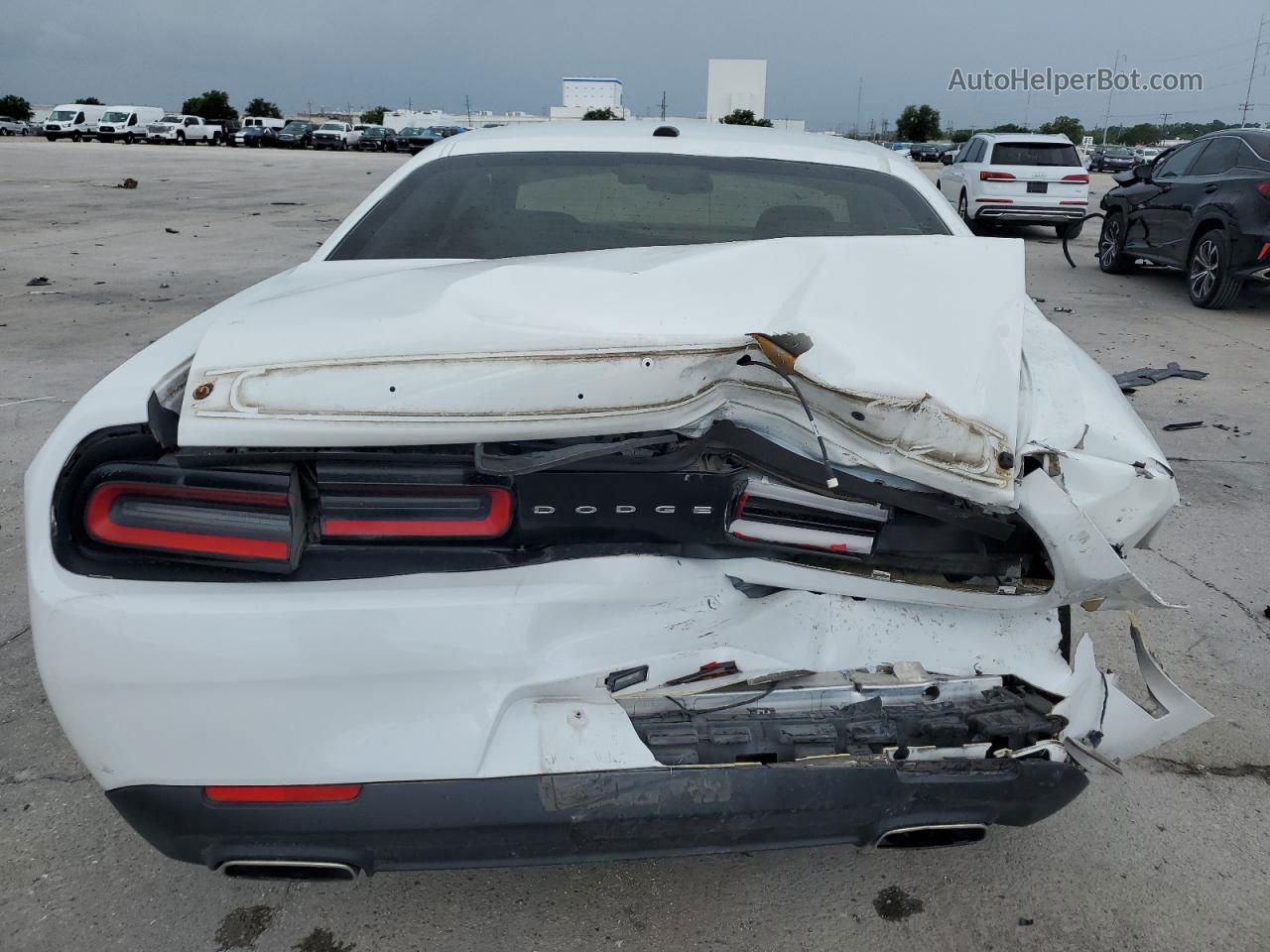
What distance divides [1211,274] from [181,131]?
48.9m

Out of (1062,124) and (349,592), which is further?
(1062,124)

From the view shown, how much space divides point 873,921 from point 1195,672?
65.2 inches

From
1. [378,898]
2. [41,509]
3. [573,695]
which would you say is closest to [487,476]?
[573,695]

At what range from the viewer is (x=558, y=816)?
1606 mm

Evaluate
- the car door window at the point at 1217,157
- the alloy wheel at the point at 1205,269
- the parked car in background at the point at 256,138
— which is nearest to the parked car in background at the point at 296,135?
the parked car in background at the point at 256,138

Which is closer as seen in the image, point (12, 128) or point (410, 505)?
point (410, 505)

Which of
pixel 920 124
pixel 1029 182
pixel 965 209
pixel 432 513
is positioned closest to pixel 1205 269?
pixel 1029 182

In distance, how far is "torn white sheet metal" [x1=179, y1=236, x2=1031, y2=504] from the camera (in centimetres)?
153

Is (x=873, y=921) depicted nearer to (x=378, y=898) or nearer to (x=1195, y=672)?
(x=378, y=898)

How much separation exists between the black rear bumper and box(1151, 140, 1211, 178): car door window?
10.2 m

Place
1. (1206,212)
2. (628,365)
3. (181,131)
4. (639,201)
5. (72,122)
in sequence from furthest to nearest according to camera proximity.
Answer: (181,131), (72,122), (1206,212), (639,201), (628,365)

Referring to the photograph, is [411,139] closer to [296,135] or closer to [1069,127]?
[296,135]

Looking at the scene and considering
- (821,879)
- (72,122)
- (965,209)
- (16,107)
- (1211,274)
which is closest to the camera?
(821,879)

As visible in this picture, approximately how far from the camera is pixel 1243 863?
224 centimetres
